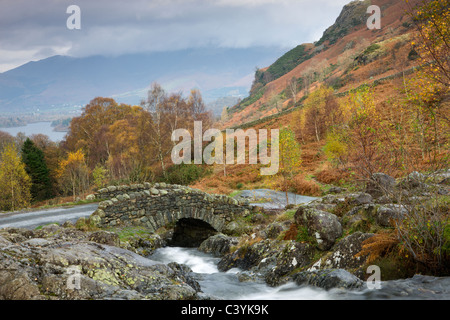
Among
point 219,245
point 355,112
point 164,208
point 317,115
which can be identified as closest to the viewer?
point 219,245

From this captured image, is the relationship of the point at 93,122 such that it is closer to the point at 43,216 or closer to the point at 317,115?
the point at 317,115

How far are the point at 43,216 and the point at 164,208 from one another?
21.3ft

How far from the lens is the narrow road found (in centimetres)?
1390

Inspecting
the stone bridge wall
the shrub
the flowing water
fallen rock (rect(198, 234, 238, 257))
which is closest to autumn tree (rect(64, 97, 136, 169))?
the shrub

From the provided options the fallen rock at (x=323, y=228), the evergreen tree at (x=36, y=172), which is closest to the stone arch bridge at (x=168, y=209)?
the fallen rock at (x=323, y=228)

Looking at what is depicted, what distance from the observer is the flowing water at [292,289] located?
4.83 meters

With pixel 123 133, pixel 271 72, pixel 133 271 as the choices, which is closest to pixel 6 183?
pixel 123 133

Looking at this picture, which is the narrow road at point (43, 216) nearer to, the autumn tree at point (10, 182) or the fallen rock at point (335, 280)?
the fallen rock at point (335, 280)

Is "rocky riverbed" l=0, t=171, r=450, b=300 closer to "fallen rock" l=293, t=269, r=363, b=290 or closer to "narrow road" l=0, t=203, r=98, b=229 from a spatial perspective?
"fallen rock" l=293, t=269, r=363, b=290

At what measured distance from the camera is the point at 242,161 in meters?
39.3

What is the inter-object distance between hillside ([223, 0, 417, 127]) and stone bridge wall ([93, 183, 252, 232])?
2272 cm

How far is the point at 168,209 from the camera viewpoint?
16.0 metres

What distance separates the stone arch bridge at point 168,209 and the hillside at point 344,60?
2272 centimetres

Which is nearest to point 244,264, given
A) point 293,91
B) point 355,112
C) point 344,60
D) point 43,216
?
point 355,112
